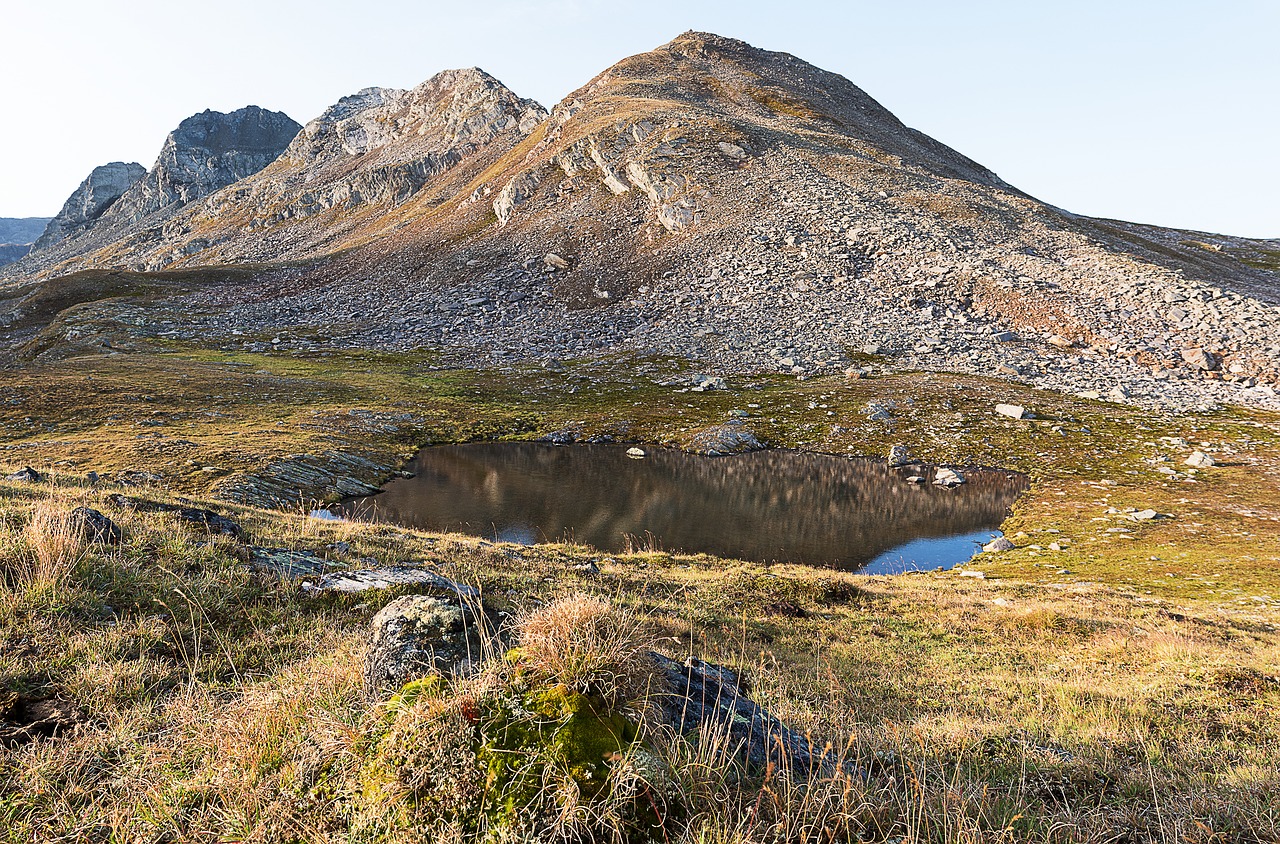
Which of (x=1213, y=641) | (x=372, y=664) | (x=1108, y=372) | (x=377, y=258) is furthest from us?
(x=377, y=258)

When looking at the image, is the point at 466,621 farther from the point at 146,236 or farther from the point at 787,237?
the point at 146,236

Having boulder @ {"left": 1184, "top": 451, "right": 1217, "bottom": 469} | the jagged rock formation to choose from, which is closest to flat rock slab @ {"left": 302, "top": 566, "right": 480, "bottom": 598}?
boulder @ {"left": 1184, "top": 451, "right": 1217, "bottom": 469}

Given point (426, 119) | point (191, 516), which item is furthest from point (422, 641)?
point (426, 119)

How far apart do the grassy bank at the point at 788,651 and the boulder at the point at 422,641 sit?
0.31 metres

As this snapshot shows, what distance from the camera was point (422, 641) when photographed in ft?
19.7

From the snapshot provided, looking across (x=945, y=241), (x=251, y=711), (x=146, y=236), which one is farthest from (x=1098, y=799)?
(x=146, y=236)

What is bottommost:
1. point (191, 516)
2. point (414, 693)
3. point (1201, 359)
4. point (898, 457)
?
point (898, 457)

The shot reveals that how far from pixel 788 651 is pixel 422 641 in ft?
32.9

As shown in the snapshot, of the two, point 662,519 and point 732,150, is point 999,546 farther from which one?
point 732,150

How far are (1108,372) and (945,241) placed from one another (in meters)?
24.9

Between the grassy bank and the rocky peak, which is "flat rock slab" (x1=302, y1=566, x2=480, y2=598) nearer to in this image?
the grassy bank

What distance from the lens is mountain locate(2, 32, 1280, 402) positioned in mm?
57094

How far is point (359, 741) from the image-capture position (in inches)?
163

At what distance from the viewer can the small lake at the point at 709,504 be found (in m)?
28.5
